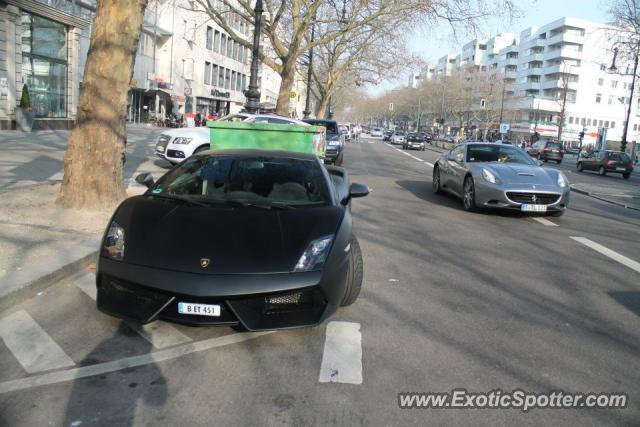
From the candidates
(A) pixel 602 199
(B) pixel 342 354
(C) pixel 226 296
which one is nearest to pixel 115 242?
(C) pixel 226 296

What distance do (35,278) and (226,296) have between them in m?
2.21

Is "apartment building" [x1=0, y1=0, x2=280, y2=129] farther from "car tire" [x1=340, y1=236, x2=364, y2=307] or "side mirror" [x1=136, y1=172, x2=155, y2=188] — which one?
"car tire" [x1=340, y1=236, x2=364, y2=307]

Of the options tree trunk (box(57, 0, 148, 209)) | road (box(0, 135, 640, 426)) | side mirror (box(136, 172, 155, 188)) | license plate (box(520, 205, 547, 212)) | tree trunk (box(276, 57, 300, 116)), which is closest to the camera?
road (box(0, 135, 640, 426))

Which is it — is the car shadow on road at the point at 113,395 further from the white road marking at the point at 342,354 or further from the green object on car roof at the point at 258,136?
the green object on car roof at the point at 258,136

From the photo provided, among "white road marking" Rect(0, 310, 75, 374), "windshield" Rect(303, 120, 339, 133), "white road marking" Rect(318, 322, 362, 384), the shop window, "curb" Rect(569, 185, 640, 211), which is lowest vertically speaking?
"white road marking" Rect(0, 310, 75, 374)

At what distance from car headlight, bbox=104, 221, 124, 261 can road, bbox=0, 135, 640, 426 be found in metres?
0.58

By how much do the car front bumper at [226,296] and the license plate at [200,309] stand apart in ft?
0.07

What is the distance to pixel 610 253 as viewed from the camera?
768 cm

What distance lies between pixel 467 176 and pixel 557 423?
8.32 meters

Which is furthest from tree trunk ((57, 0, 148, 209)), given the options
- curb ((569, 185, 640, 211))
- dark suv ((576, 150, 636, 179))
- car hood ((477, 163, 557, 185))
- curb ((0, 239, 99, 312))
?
dark suv ((576, 150, 636, 179))

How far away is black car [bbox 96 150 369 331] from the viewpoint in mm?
3635

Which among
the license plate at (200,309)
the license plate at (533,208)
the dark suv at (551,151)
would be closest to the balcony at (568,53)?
the dark suv at (551,151)

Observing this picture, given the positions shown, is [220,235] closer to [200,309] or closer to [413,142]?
[200,309]

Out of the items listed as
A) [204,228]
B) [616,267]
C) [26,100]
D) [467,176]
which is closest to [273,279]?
[204,228]
